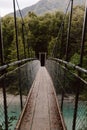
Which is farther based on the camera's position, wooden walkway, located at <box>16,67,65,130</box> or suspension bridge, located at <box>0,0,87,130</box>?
wooden walkway, located at <box>16,67,65,130</box>

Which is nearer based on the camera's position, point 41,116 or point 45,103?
point 41,116

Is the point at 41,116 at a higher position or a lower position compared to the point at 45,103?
higher

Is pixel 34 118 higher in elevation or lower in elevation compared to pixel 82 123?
lower

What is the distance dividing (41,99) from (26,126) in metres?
2.06

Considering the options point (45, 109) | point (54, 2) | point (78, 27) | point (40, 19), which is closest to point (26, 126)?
point (45, 109)

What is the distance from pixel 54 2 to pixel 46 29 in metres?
143

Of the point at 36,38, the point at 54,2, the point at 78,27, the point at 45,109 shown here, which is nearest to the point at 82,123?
the point at 45,109

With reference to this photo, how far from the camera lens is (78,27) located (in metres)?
27.5

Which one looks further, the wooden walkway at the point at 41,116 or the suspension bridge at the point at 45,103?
the wooden walkway at the point at 41,116

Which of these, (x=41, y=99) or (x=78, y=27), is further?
(x=78, y=27)

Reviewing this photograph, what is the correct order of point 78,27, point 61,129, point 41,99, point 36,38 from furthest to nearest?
point 36,38 → point 78,27 → point 41,99 → point 61,129

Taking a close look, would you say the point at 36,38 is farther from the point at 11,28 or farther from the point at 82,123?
the point at 82,123

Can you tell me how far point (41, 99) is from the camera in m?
5.71

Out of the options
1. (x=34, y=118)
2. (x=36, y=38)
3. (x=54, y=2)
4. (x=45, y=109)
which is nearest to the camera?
(x=34, y=118)
